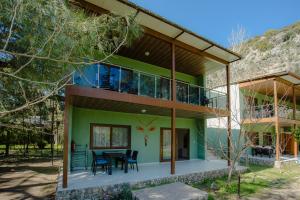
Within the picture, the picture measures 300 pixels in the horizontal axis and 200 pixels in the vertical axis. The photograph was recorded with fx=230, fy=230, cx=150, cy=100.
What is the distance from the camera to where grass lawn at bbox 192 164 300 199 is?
882 cm

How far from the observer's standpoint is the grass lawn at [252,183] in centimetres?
882

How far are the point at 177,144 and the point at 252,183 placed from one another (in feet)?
21.1

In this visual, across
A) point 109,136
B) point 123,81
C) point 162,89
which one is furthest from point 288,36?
point 109,136

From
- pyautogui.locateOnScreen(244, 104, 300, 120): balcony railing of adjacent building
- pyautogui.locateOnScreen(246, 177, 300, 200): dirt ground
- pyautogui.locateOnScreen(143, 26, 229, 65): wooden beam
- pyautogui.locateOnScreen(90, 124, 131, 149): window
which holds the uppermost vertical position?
pyautogui.locateOnScreen(143, 26, 229, 65): wooden beam

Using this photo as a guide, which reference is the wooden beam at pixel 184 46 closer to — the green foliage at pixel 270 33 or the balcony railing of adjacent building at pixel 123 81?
the balcony railing of adjacent building at pixel 123 81

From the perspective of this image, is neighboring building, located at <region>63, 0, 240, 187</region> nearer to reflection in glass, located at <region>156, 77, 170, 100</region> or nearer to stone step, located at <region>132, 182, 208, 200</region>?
reflection in glass, located at <region>156, 77, 170, 100</region>

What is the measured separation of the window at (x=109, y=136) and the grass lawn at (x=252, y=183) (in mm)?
4516

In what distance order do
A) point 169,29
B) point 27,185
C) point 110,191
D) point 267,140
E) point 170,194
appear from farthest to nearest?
point 267,140 → point 169,29 → point 27,185 → point 110,191 → point 170,194

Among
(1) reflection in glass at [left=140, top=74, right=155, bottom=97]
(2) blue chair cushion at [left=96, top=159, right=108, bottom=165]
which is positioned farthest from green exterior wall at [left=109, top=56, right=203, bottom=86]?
(2) blue chair cushion at [left=96, top=159, right=108, bottom=165]

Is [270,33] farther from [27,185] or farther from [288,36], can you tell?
[27,185]

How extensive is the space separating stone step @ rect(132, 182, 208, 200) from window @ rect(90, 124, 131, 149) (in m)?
4.49

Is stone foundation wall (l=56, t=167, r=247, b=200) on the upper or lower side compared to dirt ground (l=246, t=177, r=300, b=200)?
upper

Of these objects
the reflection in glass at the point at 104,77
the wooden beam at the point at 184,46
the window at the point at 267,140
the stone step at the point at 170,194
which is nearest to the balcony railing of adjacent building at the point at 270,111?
the window at the point at 267,140

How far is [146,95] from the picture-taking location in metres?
11.2
